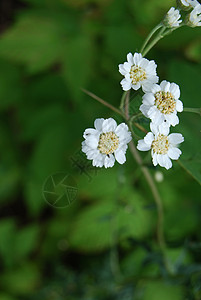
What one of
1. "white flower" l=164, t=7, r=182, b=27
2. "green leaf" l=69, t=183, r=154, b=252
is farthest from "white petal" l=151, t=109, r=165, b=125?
"green leaf" l=69, t=183, r=154, b=252

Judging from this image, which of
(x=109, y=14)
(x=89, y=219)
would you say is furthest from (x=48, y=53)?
(x=89, y=219)

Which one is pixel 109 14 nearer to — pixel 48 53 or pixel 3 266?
pixel 48 53

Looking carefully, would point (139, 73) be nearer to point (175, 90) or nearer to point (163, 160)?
point (175, 90)

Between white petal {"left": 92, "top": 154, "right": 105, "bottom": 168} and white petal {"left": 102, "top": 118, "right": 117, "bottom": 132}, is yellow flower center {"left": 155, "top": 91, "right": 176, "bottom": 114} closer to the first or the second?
white petal {"left": 102, "top": 118, "right": 117, "bottom": 132}

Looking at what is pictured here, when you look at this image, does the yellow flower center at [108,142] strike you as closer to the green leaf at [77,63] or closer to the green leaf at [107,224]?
the green leaf at [77,63]

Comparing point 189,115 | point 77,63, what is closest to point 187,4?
point 189,115

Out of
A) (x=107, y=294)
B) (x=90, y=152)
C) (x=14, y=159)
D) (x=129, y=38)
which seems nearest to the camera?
(x=90, y=152)

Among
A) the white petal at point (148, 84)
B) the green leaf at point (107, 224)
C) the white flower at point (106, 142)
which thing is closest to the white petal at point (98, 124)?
the white flower at point (106, 142)
